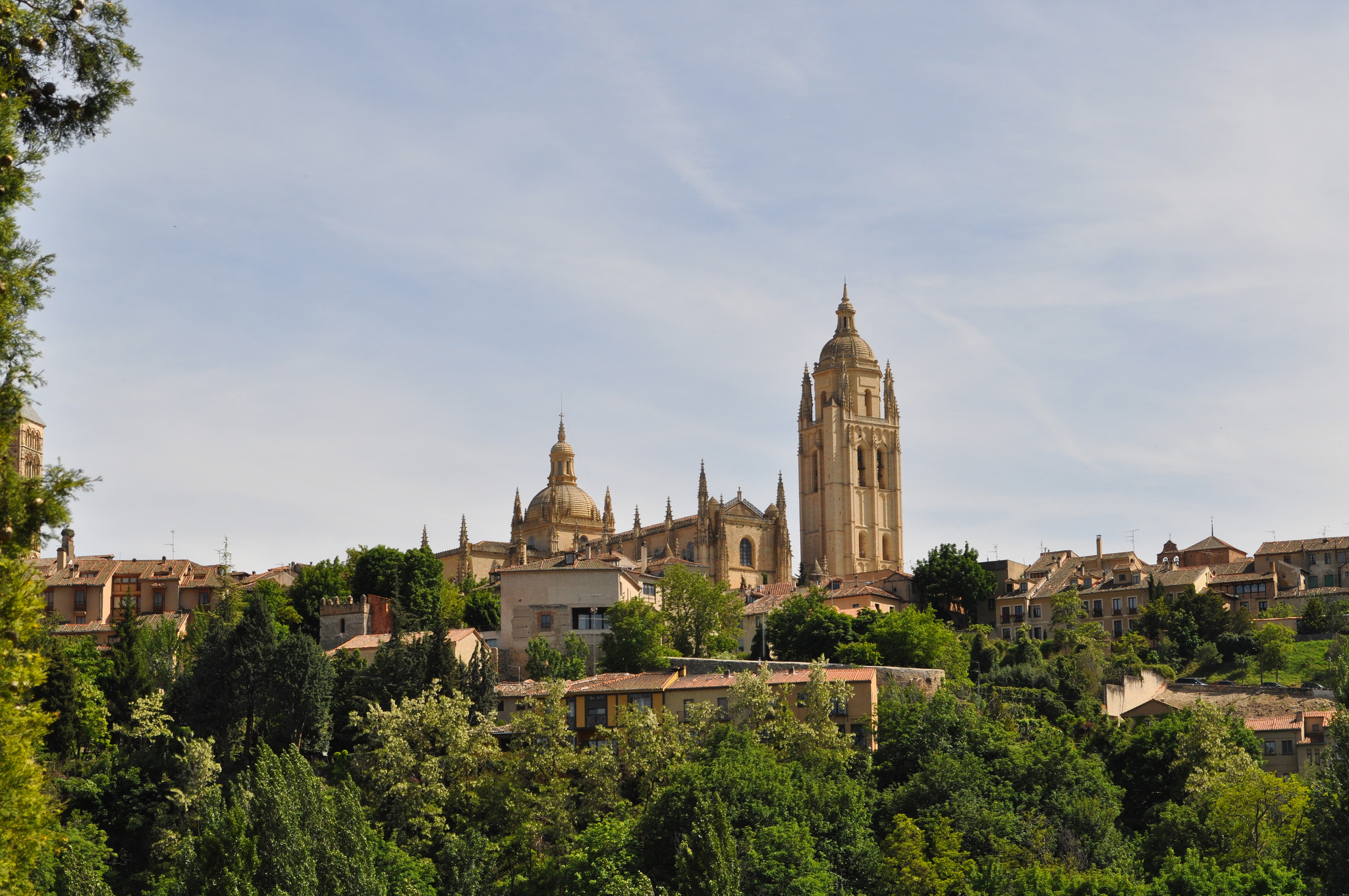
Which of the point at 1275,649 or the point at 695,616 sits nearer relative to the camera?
the point at 695,616

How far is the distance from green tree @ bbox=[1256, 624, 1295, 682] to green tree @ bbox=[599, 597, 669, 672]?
1060 inches

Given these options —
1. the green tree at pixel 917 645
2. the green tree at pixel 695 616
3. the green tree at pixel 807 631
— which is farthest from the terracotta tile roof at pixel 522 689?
the green tree at pixel 917 645

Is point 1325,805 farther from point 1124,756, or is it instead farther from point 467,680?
point 467,680

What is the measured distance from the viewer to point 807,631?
67.5 m

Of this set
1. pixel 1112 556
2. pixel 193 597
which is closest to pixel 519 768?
pixel 193 597

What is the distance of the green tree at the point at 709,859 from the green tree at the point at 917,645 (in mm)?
24267

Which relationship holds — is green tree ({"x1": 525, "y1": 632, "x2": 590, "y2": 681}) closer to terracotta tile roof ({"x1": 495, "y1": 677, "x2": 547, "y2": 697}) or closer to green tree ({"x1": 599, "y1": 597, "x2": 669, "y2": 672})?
terracotta tile roof ({"x1": 495, "y1": 677, "x2": 547, "y2": 697})

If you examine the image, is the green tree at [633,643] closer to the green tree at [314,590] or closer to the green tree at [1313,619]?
the green tree at [314,590]

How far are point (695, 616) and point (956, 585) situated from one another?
992 inches

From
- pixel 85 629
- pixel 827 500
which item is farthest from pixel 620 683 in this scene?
pixel 827 500

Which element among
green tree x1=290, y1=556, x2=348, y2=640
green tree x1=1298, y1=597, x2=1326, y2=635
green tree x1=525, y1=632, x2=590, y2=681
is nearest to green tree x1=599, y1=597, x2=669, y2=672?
green tree x1=525, y1=632, x2=590, y2=681

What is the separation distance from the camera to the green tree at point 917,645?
64.1 metres

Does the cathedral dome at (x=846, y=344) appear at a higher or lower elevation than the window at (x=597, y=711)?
higher

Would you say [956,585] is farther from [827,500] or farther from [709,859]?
[709,859]
